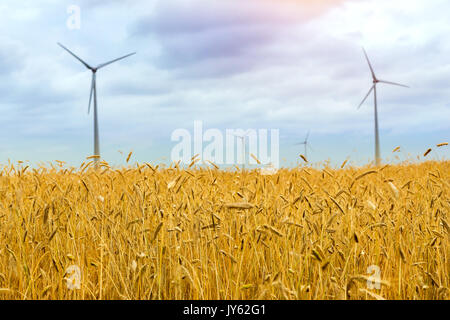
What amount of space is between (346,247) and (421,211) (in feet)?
6.23

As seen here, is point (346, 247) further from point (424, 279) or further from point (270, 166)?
point (270, 166)

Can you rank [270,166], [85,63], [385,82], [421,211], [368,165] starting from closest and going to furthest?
[421,211]
[270,166]
[368,165]
[85,63]
[385,82]
